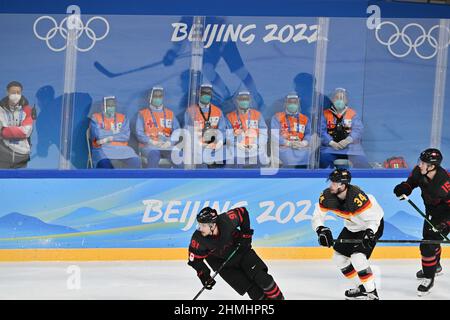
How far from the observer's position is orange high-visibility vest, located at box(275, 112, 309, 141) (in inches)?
372

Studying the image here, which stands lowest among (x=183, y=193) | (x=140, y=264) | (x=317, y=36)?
(x=140, y=264)

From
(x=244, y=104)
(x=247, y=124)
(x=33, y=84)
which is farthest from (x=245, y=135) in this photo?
(x=33, y=84)

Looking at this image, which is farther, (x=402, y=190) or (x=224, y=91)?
(x=224, y=91)

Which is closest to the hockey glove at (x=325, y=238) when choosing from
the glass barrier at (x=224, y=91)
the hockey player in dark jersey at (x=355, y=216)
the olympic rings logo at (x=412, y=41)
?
the hockey player in dark jersey at (x=355, y=216)

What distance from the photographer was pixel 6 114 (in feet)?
30.2

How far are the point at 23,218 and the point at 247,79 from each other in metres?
2.38

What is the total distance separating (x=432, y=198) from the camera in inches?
319

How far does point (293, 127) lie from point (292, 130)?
0.10 feet

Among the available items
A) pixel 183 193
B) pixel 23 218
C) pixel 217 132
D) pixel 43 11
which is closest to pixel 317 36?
pixel 217 132

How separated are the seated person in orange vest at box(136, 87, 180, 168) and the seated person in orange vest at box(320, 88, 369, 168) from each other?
1.35 m

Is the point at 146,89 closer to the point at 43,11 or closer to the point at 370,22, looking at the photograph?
the point at 43,11

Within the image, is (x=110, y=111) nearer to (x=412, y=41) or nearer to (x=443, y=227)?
(x=412, y=41)

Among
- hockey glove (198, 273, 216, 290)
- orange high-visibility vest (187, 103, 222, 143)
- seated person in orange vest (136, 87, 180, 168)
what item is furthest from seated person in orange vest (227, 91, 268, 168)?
hockey glove (198, 273, 216, 290)

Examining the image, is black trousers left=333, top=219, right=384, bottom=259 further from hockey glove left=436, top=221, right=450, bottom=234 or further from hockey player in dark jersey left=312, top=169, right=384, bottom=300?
hockey glove left=436, top=221, right=450, bottom=234
